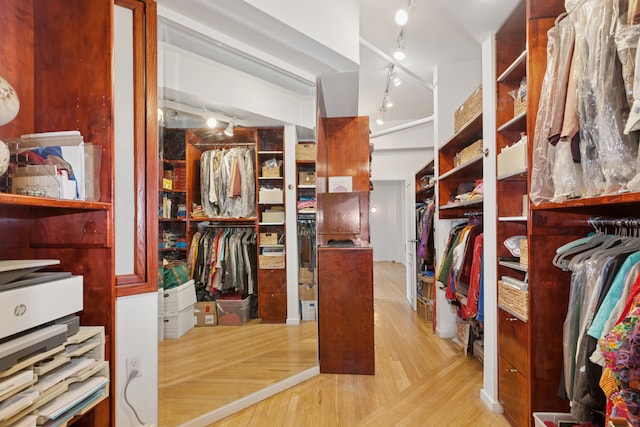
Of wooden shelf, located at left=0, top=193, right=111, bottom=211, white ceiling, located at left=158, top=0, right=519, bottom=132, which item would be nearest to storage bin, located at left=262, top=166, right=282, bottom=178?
white ceiling, located at left=158, top=0, right=519, bottom=132

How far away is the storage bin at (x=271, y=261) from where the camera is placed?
2.56 meters

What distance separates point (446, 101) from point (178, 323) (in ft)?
10.7

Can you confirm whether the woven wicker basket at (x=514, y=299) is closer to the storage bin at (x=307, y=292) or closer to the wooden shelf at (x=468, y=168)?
the wooden shelf at (x=468, y=168)

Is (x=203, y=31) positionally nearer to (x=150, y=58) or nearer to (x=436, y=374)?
(x=150, y=58)

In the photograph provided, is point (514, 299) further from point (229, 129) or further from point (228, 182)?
point (229, 129)

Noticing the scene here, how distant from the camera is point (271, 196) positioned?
2514 millimetres

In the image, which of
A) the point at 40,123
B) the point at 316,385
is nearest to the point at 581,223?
the point at 316,385

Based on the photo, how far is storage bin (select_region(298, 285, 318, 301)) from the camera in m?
2.48

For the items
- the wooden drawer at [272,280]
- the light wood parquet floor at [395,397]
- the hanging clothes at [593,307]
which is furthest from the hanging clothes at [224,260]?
the hanging clothes at [593,307]

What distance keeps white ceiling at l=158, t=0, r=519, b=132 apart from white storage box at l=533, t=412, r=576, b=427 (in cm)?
212

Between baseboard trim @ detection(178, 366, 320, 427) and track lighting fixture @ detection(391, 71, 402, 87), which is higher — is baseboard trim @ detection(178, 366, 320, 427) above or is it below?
below

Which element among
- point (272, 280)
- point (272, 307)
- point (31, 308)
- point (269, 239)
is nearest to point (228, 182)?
point (269, 239)

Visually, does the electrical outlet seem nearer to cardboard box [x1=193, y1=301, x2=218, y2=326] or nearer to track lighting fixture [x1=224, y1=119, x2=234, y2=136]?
cardboard box [x1=193, y1=301, x2=218, y2=326]

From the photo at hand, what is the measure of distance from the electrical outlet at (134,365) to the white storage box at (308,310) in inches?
52.1
